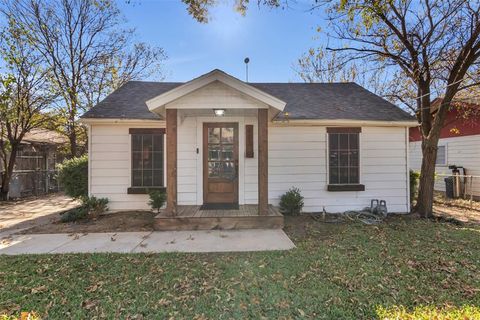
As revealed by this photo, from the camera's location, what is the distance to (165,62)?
17703 mm

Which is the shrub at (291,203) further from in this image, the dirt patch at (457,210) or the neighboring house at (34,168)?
the neighboring house at (34,168)

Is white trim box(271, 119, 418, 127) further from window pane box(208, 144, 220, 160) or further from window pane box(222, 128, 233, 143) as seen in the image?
window pane box(208, 144, 220, 160)

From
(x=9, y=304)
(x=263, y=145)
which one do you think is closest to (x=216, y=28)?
(x=263, y=145)

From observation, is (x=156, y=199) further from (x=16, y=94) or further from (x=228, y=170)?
(x=16, y=94)

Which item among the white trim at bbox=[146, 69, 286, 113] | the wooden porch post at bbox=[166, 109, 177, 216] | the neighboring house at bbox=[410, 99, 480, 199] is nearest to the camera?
the white trim at bbox=[146, 69, 286, 113]

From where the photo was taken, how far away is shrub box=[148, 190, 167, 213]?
22.6ft

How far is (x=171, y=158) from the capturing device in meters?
5.66

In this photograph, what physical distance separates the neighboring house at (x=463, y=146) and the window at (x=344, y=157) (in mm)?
4643

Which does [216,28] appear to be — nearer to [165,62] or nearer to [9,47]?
[9,47]

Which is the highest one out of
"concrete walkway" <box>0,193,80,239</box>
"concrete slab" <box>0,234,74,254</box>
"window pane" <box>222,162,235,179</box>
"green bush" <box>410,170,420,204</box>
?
"window pane" <box>222,162,235,179</box>

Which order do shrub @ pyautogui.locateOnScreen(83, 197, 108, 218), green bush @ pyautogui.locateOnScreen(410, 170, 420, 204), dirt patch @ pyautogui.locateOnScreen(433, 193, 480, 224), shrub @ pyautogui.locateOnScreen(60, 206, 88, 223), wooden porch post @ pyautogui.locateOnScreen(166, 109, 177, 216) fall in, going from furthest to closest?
1. green bush @ pyautogui.locateOnScreen(410, 170, 420, 204)
2. dirt patch @ pyautogui.locateOnScreen(433, 193, 480, 224)
3. shrub @ pyautogui.locateOnScreen(83, 197, 108, 218)
4. shrub @ pyautogui.locateOnScreen(60, 206, 88, 223)
5. wooden porch post @ pyautogui.locateOnScreen(166, 109, 177, 216)

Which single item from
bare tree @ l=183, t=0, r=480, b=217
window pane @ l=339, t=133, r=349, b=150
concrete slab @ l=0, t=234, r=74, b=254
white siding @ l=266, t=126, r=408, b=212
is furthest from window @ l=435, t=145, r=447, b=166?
concrete slab @ l=0, t=234, r=74, b=254

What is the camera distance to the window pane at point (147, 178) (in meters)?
7.29

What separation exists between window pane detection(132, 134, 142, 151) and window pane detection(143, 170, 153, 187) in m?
0.66
